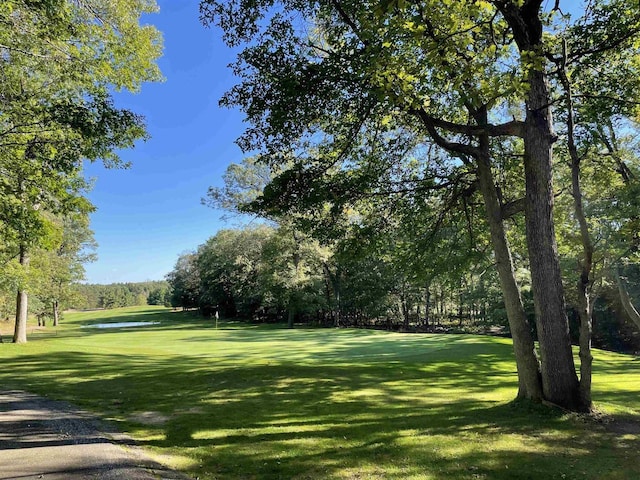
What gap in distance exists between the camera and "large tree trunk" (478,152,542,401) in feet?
25.4

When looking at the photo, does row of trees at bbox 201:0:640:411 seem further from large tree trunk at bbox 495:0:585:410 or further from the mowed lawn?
the mowed lawn

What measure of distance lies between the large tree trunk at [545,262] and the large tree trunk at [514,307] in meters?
0.26

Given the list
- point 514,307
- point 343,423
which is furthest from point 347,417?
point 514,307

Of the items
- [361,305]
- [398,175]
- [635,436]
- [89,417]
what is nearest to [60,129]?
[89,417]

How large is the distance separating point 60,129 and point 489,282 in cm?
3591

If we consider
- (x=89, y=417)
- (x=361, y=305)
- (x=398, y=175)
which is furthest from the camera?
(x=361, y=305)

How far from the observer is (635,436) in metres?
6.31

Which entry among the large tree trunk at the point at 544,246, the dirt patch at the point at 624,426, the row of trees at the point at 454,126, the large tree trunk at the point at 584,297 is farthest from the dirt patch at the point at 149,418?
the dirt patch at the point at 624,426

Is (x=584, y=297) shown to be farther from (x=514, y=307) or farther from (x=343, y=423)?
(x=343, y=423)

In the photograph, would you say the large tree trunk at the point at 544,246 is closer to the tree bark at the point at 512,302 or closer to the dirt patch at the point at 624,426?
the tree bark at the point at 512,302

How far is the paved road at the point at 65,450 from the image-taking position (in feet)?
15.2

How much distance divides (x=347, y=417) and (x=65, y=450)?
14.5 feet

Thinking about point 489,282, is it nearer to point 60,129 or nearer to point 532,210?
point 532,210

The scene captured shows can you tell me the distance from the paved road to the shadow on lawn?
1.75ft
